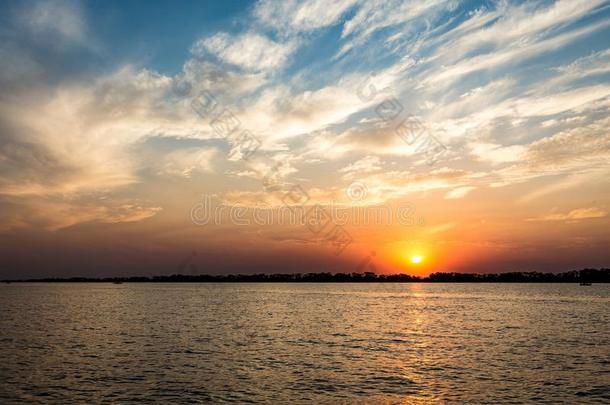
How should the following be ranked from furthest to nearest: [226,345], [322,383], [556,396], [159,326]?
[159,326] → [226,345] → [322,383] → [556,396]

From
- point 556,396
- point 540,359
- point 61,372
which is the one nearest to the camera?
point 556,396

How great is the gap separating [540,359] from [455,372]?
13.3 metres

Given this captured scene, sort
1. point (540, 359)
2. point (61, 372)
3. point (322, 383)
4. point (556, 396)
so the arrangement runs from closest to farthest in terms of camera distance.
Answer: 1. point (556, 396)
2. point (322, 383)
3. point (61, 372)
4. point (540, 359)

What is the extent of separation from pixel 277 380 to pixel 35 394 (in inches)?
736

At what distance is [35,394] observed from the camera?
36.8 meters

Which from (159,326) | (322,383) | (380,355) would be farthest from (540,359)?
(159,326)

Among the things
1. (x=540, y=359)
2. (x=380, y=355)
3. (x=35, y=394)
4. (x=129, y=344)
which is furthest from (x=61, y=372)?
(x=540, y=359)

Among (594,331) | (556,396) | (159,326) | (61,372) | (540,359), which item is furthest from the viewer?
(159,326)

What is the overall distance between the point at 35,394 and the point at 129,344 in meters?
27.0

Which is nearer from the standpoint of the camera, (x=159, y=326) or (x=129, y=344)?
(x=129, y=344)

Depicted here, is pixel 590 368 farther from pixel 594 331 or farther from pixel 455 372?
pixel 594 331

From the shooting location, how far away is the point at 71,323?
91.9 m

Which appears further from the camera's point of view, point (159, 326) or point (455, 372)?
point (159, 326)

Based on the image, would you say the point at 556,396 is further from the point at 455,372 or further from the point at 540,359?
the point at 540,359
